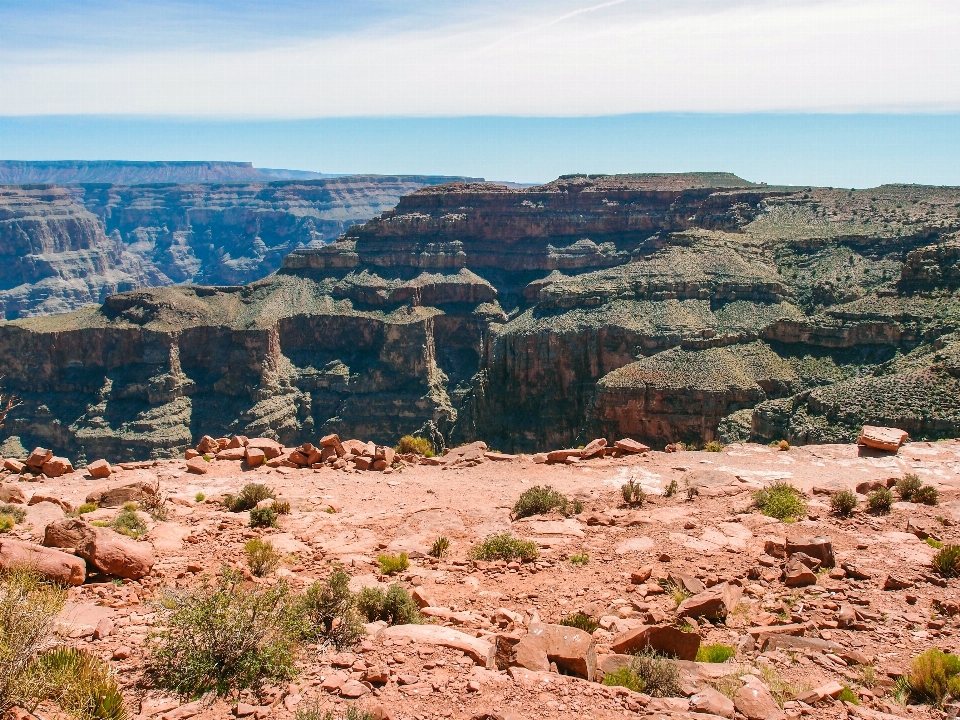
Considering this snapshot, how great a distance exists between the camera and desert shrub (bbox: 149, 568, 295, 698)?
10.8 metres

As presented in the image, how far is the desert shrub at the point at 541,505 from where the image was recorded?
20.0 m

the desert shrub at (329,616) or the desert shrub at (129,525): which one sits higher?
the desert shrub at (329,616)

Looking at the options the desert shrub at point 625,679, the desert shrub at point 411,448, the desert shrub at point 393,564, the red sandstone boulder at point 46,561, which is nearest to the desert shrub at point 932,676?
A: the desert shrub at point 625,679

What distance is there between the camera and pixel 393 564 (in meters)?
A: 15.8

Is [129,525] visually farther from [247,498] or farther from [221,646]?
[221,646]

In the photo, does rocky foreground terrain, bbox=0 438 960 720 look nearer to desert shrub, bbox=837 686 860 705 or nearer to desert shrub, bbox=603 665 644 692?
desert shrub, bbox=837 686 860 705

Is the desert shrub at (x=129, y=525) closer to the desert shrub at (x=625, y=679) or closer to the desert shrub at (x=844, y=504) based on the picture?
the desert shrub at (x=625, y=679)

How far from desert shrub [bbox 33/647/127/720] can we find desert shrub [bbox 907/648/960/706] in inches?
393

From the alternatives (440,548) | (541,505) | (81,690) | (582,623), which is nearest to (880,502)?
(541,505)

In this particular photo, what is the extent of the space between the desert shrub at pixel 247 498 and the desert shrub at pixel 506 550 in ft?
21.6

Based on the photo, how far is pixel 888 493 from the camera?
1880cm

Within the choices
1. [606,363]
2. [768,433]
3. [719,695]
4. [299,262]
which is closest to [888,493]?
[719,695]

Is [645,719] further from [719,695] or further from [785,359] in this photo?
[785,359]

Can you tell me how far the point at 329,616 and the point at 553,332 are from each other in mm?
56957
